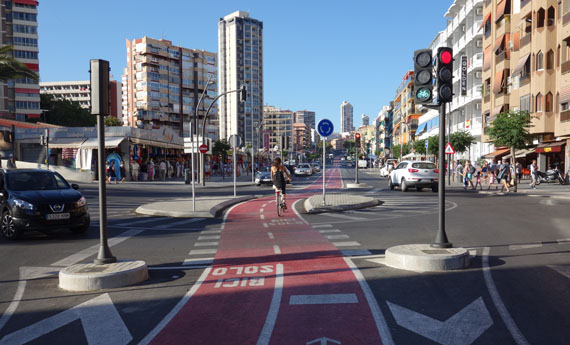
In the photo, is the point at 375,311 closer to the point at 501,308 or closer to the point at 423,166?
the point at 501,308

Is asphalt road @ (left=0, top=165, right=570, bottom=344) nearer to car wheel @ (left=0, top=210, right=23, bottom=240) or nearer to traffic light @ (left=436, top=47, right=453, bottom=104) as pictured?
car wheel @ (left=0, top=210, right=23, bottom=240)

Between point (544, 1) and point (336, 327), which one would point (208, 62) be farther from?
point (336, 327)

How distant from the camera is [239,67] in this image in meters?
170

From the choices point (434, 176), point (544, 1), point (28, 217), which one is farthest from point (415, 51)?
point (544, 1)

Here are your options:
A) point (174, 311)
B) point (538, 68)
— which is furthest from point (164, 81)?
point (174, 311)

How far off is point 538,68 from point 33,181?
36.5 meters

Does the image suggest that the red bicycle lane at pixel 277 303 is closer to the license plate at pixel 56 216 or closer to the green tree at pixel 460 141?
the license plate at pixel 56 216

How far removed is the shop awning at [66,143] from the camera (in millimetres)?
38750

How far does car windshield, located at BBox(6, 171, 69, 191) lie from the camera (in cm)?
1209

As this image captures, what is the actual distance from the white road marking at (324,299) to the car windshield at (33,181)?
8658 millimetres

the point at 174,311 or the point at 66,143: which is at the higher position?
the point at 66,143

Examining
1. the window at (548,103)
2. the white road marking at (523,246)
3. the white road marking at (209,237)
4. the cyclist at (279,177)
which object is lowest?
the white road marking at (209,237)

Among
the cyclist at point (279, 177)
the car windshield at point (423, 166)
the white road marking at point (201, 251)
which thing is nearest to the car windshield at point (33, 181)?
the white road marking at point (201, 251)

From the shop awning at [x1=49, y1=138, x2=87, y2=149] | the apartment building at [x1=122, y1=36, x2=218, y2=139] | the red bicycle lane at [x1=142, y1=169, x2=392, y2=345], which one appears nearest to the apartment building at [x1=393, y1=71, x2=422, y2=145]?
the apartment building at [x1=122, y1=36, x2=218, y2=139]
